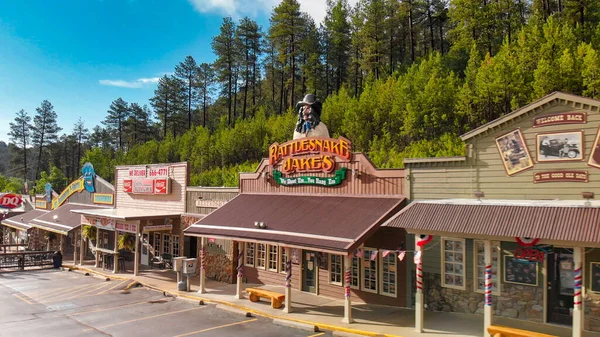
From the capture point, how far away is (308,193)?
17.6 metres

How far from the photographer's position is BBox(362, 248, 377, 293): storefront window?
15.2 m

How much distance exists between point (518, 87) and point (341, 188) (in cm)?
1686

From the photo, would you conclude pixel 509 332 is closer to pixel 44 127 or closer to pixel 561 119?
pixel 561 119

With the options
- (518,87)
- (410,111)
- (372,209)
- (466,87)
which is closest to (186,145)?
(410,111)

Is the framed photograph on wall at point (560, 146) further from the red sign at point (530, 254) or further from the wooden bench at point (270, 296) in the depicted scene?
the wooden bench at point (270, 296)

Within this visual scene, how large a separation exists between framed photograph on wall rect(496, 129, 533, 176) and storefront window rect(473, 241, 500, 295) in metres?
2.39

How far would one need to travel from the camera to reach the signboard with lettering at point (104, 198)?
29.3 m

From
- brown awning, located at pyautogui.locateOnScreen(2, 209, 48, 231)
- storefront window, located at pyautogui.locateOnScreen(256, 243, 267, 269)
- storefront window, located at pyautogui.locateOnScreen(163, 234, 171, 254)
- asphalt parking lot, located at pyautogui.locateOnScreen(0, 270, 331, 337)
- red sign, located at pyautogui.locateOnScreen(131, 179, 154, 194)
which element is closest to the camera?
asphalt parking lot, located at pyautogui.locateOnScreen(0, 270, 331, 337)

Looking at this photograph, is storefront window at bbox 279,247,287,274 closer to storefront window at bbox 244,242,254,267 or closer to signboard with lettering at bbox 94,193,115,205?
storefront window at bbox 244,242,254,267

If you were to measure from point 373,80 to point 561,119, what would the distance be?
35.8 metres

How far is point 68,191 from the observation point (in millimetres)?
34094

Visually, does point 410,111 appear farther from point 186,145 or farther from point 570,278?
point 186,145

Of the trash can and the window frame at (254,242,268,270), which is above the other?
the window frame at (254,242,268,270)

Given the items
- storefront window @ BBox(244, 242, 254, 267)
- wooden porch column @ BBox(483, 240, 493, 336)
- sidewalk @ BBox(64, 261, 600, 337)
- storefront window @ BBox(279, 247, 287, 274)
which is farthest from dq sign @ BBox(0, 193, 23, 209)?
wooden porch column @ BBox(483, 240, 493, 336)
